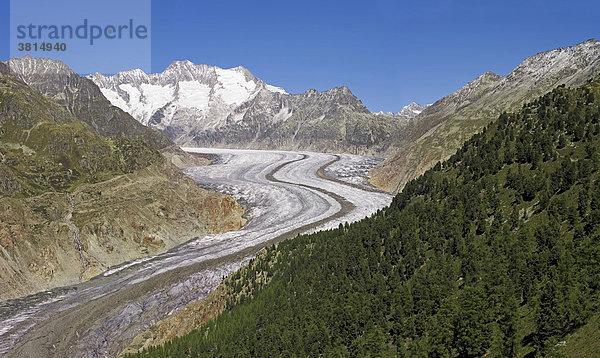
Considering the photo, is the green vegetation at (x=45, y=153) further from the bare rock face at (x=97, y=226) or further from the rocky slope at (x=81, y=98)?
the rocky slope at (x=81, y=98)

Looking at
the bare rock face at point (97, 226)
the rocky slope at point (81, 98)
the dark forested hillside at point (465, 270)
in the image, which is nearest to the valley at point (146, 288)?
the bare rock face at point (97, 226)

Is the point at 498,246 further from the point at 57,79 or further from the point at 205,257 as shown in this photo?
the point at 57,79

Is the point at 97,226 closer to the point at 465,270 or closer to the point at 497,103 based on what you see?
the point at 465,270

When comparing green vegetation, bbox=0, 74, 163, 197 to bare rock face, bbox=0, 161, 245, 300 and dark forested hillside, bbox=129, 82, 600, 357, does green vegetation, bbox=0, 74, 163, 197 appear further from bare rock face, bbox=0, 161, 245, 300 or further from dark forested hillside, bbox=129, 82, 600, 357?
dark forested hillside, bbox=129, 82, 600, 357

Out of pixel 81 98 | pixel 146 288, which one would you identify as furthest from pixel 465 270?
pixel 81 98

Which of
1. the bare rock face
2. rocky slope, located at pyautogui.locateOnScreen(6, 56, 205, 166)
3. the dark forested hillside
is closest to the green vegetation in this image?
the bare rock face

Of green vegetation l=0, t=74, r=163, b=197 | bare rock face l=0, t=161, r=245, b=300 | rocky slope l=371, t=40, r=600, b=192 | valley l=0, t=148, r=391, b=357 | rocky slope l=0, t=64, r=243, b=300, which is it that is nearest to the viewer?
valley l=0, t=148, r=391, b=357

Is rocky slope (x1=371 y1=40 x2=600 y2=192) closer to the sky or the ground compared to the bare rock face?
closer to the sky
